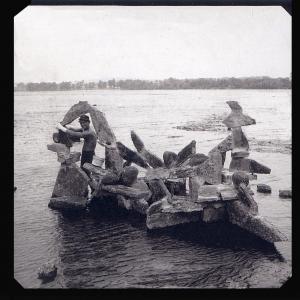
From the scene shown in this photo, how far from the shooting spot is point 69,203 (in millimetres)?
9375

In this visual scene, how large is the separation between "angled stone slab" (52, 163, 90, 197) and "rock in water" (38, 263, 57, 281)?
9.68ft

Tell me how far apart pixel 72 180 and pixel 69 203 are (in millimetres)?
572

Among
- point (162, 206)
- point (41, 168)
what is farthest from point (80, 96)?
point (162, 206)

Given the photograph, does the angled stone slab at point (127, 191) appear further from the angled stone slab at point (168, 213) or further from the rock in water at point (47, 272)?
the rock in water at point (47, 272)

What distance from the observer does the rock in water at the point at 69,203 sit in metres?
9.34

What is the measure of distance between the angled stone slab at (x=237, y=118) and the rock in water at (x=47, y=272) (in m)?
4.89

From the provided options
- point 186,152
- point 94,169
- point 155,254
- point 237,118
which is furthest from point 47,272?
point 237,118

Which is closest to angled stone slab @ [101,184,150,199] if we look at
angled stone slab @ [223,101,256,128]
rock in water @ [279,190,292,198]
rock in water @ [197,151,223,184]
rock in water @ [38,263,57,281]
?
rock in water @ [197,151,223,184]

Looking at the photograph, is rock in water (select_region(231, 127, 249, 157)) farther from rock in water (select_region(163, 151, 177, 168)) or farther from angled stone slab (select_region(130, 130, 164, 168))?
angled stone slab (select_region(130, 130, 164, 168))

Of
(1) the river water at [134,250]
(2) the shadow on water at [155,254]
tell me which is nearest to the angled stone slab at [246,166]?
(1) the river water at [134,250]

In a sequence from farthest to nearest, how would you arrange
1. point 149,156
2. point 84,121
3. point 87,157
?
point 87,157 → point 84,121 → point 149,156

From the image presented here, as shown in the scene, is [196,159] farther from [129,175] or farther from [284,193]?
[284,193]
